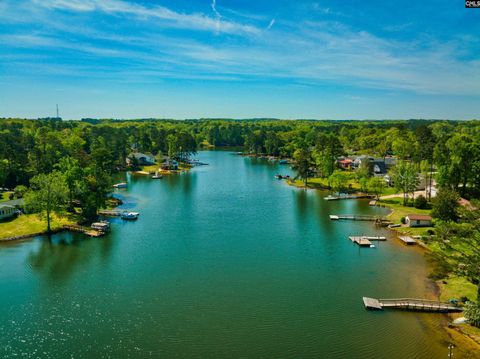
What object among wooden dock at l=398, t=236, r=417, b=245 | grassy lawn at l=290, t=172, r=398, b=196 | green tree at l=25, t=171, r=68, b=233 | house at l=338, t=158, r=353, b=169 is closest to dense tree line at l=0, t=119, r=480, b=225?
green tree at l=25, t=171, r=68, b=233

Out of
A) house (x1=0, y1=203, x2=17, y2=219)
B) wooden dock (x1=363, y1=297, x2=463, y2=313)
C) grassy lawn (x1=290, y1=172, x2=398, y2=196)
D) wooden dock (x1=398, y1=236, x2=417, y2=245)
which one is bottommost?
wooden dock (x1=363, y1=297, x2=463, y2=313)

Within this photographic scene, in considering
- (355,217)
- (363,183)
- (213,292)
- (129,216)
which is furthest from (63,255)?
(363,183)

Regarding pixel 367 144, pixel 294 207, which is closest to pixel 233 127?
pixel 367 144

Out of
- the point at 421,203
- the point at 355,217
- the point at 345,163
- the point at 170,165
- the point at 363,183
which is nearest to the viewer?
the point at 355,217

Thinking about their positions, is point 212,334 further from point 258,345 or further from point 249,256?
point 249,256

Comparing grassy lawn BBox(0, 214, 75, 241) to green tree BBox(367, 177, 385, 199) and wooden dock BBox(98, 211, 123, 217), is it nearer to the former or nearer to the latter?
wooden dock BBox(98, 211, 123, 217)

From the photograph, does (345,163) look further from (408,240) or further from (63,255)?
(63,255)
